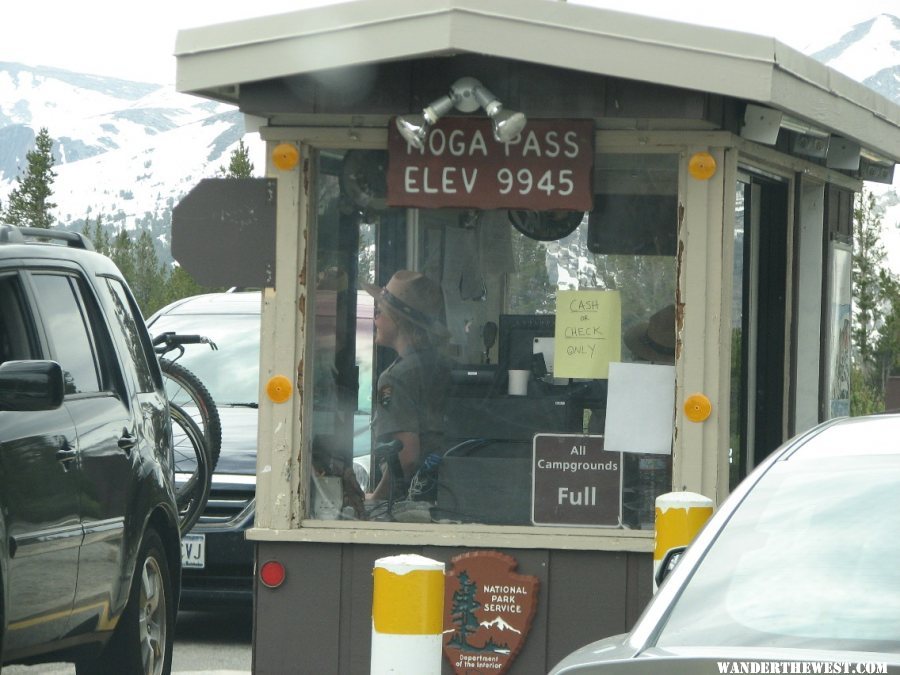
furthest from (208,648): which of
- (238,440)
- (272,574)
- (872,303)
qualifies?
(872,303)

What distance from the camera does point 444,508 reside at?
23.9 ft

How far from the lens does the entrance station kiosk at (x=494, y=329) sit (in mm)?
7047

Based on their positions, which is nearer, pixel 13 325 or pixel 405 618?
pixel 405 618

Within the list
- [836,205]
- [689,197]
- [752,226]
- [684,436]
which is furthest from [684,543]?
[836,205]

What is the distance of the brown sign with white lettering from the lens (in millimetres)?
7223

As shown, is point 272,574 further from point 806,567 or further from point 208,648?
point 806,567

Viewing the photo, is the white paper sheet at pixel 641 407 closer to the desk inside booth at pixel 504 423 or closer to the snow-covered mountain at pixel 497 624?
the desk inside booth at pixel 504 423

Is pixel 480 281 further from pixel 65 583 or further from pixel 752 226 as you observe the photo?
pixel 65 583

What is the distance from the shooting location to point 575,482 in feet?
23.8

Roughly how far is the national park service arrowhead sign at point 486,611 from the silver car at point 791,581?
3324mm

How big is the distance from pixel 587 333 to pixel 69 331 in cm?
218

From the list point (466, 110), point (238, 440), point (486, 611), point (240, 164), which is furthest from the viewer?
point (240, 164)

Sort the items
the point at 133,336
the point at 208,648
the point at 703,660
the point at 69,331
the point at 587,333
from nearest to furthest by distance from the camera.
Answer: the point at 703,660, the point at 69,331, the point at 587,333, the point at 133,336, the point at 208,648

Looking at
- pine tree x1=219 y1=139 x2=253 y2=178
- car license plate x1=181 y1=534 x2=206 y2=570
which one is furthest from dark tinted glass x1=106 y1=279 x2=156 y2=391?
pine tree x1=219 y1=139 x2=253 y2=178
